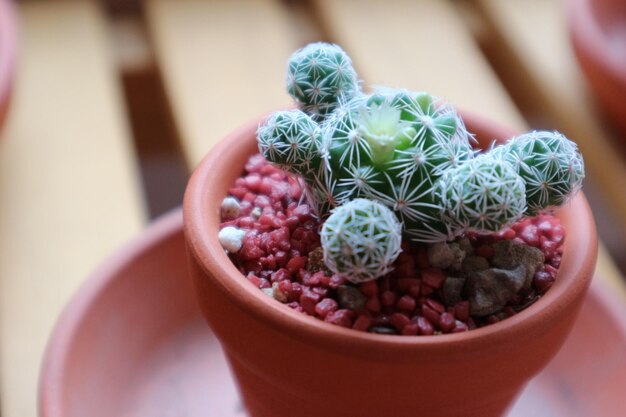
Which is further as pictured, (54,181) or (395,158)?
(54,181)

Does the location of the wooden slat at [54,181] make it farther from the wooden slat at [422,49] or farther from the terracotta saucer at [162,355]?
the wooden slat at [422,49]

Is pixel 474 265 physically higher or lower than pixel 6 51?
lower

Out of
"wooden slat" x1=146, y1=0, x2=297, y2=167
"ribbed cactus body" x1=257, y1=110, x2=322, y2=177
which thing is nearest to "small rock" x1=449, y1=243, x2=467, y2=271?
"ribbed cactus body" x1=257, y1=110, x2=322, y2=177

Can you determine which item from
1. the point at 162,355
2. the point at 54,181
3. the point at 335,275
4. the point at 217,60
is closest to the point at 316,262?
→ the point at 335,275

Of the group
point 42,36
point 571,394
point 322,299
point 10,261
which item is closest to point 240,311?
point 322,299

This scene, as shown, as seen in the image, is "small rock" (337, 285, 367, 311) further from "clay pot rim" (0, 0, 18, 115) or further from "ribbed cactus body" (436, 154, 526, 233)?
"clay pot rim" (0, 0, 18, 115)

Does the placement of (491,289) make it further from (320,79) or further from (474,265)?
(320,79)
